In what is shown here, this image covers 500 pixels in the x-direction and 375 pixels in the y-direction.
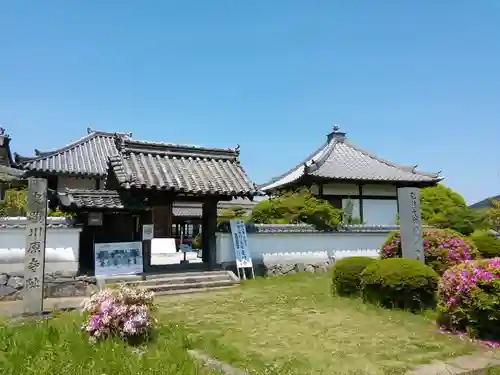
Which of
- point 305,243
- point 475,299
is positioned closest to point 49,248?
point 305,243

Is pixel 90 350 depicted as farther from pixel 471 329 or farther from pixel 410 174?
pixel 410 174

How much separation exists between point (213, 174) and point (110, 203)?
375 centimetres

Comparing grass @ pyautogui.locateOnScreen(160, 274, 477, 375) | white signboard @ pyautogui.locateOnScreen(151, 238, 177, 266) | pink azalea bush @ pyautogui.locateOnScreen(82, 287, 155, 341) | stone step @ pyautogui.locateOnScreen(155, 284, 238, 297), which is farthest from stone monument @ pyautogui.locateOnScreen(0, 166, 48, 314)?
white signboard @ pyautogui.locateOnScreen(151, 238, 177, 266)

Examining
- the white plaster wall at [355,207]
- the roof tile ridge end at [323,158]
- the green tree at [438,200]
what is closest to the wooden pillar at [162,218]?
the roof tile ridge end at [323,158]

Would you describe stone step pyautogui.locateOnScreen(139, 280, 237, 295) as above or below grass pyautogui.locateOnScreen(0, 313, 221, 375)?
below

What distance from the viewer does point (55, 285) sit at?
39.3 feet

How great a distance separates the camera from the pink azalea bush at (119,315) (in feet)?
20.0

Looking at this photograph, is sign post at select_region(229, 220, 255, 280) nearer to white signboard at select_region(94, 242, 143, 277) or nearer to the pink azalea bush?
white signboard at select_region(94, 242, 143, 277)

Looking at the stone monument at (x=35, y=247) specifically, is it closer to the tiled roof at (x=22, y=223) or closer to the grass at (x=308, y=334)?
the grass at (x=308, y=334)

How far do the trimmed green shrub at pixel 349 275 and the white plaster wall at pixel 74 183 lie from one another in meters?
18.4

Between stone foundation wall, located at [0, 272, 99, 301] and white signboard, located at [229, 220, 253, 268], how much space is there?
474cm

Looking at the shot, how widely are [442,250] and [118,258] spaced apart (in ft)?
31.8

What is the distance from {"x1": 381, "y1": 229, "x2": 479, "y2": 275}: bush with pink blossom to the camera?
10695mm

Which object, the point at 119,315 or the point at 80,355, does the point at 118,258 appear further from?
the point at 80,355
